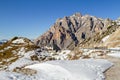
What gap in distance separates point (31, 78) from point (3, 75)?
2564 millimetres

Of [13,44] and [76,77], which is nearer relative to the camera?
[76,77]

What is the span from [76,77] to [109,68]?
26.3 ft

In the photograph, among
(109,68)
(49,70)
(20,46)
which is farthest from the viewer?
(20,46)

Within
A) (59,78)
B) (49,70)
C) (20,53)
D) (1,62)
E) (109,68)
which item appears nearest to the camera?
(59,78)

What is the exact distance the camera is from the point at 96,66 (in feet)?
96.4

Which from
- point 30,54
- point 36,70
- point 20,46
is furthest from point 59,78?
point 20,46

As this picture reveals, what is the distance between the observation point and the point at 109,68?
95.9ft

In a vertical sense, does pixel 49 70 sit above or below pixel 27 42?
below

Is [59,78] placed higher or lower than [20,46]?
lower

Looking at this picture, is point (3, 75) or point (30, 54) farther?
point (30, 54)

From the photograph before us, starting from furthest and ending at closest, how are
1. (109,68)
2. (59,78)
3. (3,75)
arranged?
1. (109,68)
2. (59,78)
3. (3,75)

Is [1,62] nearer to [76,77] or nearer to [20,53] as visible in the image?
[20,53]

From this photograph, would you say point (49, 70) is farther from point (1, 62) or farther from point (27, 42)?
point (27, 42)

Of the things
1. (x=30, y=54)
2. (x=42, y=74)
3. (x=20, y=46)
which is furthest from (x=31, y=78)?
(x=20, y=46)
